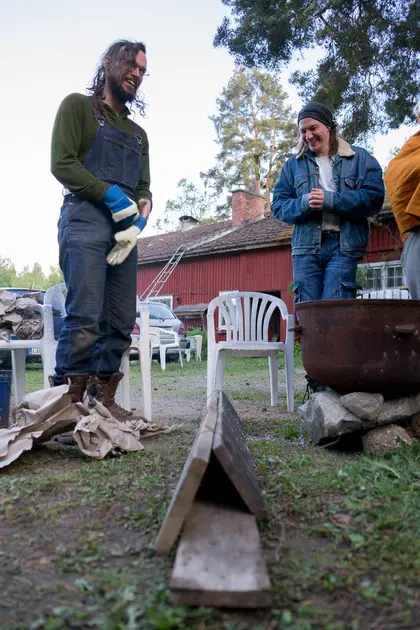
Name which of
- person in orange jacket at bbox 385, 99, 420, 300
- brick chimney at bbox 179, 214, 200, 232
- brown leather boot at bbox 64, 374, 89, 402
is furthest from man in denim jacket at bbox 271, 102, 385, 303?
brick chimney at bbox 179, 214, 200, 232

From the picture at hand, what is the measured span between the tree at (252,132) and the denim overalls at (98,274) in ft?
94.7

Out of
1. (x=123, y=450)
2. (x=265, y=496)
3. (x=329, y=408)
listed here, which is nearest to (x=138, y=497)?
(x=265, y=496)

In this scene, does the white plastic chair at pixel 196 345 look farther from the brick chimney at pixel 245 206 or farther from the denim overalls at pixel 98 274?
the denim overalls at pixel 98 274

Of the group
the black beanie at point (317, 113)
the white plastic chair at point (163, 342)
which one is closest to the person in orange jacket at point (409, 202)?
the black beanie at point (317, 113)

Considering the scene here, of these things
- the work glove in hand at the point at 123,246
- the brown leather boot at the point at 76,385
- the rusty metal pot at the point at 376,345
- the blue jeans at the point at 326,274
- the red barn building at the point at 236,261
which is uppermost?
the red barn building at the point at 236,261

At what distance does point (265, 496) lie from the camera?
1.91 metres

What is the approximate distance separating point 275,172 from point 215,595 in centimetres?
3199

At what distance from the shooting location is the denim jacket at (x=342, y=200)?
3361 millimetres

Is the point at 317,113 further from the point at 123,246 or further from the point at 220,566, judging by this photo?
the point at 220,566

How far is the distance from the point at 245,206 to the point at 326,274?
1993 centimetres

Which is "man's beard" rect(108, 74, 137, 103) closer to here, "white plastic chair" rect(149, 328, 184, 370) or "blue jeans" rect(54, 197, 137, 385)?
"blue jeans" rect(54, 197, 137, 385)

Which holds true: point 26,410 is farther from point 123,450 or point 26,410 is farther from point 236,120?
point 236,120

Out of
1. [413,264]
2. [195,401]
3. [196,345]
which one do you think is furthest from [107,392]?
[196,345]

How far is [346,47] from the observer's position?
380 inches
